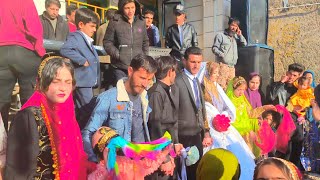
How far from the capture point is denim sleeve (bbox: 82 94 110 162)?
119 inches

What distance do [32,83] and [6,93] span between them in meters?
0.25

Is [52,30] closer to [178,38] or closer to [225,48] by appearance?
[178,38]

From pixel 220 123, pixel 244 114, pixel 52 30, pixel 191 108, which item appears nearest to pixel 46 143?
pixel 191 108

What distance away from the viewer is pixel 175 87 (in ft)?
15.2

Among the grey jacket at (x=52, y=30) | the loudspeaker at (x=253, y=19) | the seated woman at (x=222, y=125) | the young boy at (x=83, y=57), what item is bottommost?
the seated woman at (x=222, y=125)

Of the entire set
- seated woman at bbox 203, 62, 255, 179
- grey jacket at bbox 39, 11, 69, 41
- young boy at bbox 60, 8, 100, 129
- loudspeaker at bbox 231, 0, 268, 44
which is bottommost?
seated woman at bbox 203, 62, 255, 179

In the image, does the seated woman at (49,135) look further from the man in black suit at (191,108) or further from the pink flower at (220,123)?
the pink flower at (220,123)

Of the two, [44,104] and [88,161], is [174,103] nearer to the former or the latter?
[88,161]

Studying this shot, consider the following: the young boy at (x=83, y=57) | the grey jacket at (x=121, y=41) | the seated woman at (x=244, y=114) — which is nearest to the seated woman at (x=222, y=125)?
the seated woman at (x=244, y=114)

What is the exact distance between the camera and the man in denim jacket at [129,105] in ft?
11.3

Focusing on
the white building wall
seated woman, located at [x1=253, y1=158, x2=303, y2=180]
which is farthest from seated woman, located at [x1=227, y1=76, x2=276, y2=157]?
the white building wall

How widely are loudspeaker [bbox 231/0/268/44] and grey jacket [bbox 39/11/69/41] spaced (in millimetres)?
5399

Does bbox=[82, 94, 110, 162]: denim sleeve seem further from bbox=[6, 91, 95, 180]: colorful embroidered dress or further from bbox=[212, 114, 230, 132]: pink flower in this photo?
bbox=[212, 114, 230, 132]: pink flower

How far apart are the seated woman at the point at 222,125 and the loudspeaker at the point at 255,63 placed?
3310 mm
